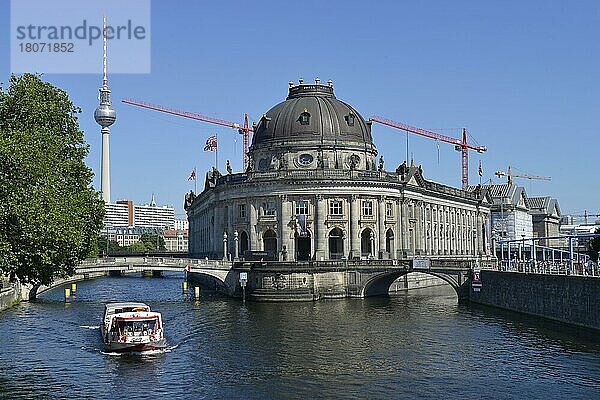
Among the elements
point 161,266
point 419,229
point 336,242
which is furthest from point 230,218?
point 419,229

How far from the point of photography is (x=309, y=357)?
6156 centimetres

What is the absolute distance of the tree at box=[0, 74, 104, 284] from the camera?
5428 centimetres

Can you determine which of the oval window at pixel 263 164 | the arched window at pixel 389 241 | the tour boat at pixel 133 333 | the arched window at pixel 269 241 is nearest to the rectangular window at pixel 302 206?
the arched window at pixel 269 241

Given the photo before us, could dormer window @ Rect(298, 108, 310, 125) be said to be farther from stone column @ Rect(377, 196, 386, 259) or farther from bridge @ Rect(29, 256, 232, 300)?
bridge @ Rect(29, 256, 232, 300)

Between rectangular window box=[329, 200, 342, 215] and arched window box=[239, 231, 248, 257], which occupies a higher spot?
rectangular window box=[329, 200, 342, 215]

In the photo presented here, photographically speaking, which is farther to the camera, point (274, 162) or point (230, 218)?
point (274, 162)

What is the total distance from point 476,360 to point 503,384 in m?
7.94

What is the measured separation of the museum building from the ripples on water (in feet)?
106

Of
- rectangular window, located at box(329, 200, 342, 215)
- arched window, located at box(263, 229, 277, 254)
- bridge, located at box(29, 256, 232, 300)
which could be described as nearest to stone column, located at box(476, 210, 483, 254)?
rectangular window, located at box(329, 200, 342, 215)

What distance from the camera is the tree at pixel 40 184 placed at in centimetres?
5428

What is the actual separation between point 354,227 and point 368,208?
4.18m

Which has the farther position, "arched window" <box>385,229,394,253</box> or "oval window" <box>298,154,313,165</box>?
"oval window" <box>298,154,313,165</box>

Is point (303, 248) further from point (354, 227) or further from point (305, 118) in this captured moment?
point (305, 118)

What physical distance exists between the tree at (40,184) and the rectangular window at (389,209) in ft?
217
